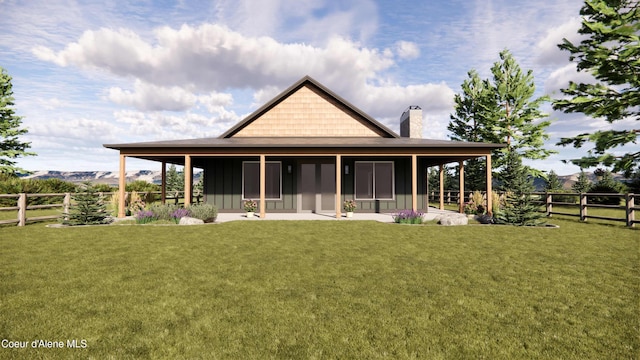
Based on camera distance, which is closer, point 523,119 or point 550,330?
point 550,330

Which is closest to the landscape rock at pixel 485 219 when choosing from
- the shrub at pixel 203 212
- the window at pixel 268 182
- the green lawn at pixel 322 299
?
the green lawn at pixel 322 299

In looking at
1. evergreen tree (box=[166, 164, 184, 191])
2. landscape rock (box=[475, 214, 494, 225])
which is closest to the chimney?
landscape rock (box=[475, 214, 494, 225])

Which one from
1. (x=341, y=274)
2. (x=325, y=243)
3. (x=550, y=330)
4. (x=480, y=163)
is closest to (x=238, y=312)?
(x=341, y=274)

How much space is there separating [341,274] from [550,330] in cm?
290

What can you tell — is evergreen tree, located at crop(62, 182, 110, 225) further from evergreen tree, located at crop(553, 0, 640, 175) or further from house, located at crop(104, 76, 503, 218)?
evergreen tree, located at crop(553, 0, 640, 175)

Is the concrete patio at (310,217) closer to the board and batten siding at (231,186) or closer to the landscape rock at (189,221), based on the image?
the board and batten siding at (231,186)

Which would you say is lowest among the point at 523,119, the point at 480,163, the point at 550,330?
the point at 550,330

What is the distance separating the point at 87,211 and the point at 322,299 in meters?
11.2

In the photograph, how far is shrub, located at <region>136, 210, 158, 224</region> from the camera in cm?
1158

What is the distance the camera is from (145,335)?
10.5ft

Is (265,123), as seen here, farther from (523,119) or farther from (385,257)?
(523,119)

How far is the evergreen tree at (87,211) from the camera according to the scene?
11.2 metres

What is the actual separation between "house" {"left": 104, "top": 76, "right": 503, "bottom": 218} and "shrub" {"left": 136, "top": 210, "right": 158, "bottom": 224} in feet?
5.48

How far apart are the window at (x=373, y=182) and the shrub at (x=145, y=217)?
9292 mm
